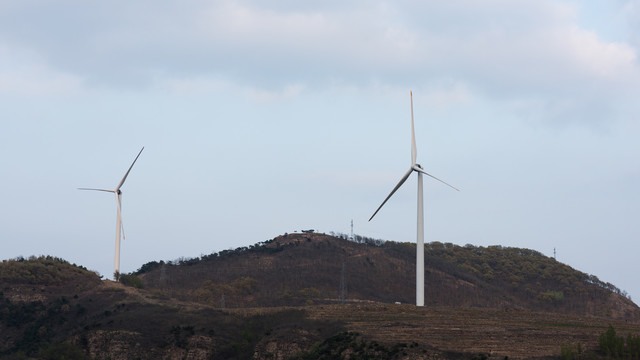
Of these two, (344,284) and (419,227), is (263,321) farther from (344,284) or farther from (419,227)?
(344,284)

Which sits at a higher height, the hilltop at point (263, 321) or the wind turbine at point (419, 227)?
the wind turbine at point (419, 227)

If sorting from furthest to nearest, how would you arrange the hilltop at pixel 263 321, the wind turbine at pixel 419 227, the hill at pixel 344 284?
the hill at pixel 344 284, the wind turbine at pixel 419 227, the hilltop at pixel 263 321

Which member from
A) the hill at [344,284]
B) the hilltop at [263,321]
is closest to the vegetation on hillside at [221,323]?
the hilltop at [263,321]

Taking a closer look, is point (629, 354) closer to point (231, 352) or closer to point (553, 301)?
point (231, 352)

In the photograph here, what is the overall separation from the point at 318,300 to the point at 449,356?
69694mm

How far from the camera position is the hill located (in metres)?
154

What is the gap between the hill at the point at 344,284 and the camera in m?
154

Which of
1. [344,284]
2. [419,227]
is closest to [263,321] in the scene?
[419,227]

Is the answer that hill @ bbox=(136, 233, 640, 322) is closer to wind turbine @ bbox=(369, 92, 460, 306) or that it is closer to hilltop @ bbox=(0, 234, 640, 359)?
hilltop @ bbox=(0, 234, 640, 359)

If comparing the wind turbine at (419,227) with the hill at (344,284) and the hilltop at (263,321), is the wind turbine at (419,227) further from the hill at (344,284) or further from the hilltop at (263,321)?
the hill at (344,284)

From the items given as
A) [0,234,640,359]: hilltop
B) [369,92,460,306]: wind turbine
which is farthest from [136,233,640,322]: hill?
[369,92,460,306]: wind turbine

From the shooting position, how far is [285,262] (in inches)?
7146

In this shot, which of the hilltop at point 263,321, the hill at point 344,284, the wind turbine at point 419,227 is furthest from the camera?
the hill at point 344,284

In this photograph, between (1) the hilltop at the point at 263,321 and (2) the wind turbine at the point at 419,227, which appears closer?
(1) the hilltop at the point at 263,321
